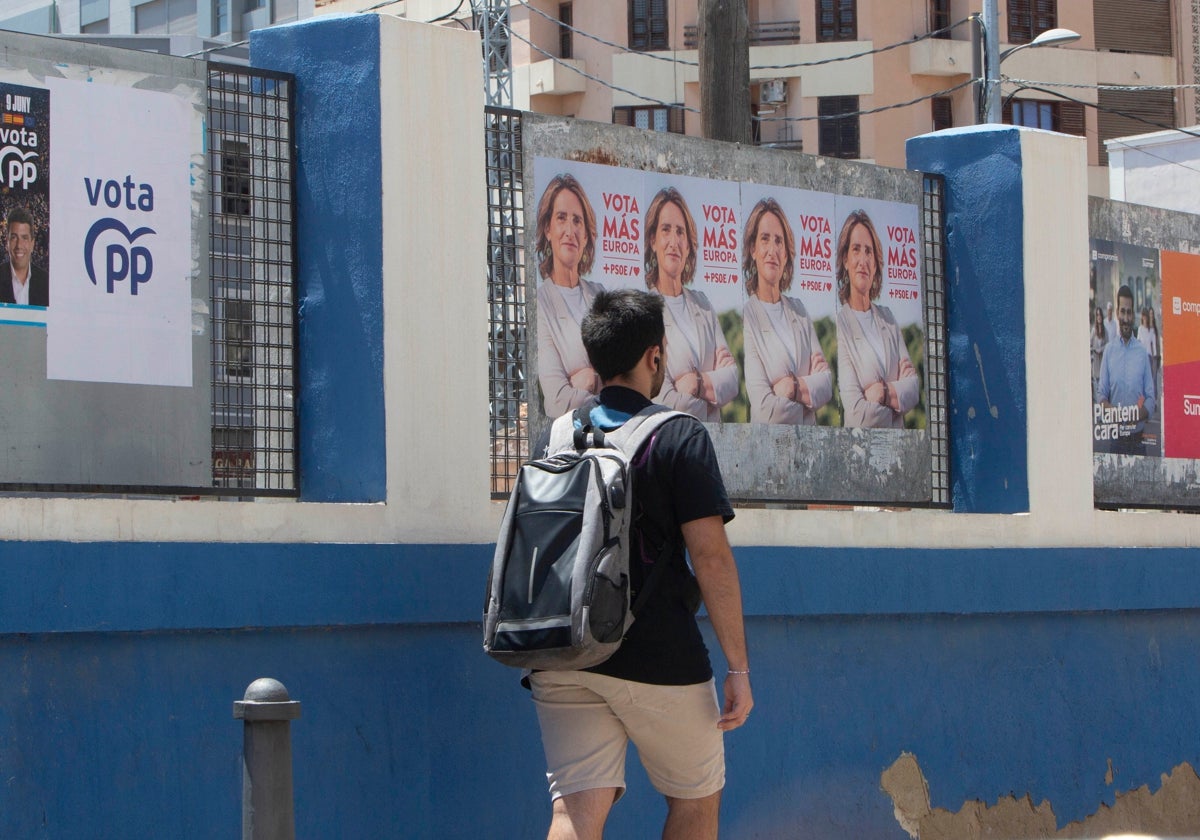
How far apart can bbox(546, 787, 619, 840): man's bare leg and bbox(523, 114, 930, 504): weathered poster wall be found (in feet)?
6.29

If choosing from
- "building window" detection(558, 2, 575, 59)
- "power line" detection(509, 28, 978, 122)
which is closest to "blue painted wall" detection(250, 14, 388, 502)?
"power line" detection(509, 28, 978, 122)

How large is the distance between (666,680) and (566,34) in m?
47.0

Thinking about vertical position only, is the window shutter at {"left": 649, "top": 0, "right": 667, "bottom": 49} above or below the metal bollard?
above

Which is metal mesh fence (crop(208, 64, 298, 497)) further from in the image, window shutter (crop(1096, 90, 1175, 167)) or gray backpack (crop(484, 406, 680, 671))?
window shutter (crop(1096, 90, 1175, 167))

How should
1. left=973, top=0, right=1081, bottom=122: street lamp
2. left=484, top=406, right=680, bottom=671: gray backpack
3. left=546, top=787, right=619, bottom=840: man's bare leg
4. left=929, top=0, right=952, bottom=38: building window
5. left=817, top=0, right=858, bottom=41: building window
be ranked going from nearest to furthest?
left=484, top=406, right=680, bottom=671: gray backpack → left=546, top=787, right=619, bottom=840: man's bare leg → left=973, top=0, right=1081, bottom=122: street lamp → left=817, top=0, right=858, bottom=41: building window → left=929, top=0, right=952, bottom=38: building window

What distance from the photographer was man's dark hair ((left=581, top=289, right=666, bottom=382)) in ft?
15.4

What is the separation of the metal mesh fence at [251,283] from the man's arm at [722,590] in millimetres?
1683

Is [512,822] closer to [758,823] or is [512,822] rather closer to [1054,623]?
[758,823]

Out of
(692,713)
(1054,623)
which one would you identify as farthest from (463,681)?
(1054,623)

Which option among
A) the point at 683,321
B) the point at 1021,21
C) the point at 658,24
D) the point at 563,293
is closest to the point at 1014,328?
the point at 683,321

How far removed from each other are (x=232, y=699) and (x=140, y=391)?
0.97 metres

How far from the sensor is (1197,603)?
807cm

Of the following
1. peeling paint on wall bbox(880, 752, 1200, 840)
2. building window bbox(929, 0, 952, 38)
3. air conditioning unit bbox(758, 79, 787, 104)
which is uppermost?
building window bbox(929, 0, 952, 38)

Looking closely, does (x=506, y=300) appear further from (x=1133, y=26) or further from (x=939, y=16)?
(x=1133, y=26)
